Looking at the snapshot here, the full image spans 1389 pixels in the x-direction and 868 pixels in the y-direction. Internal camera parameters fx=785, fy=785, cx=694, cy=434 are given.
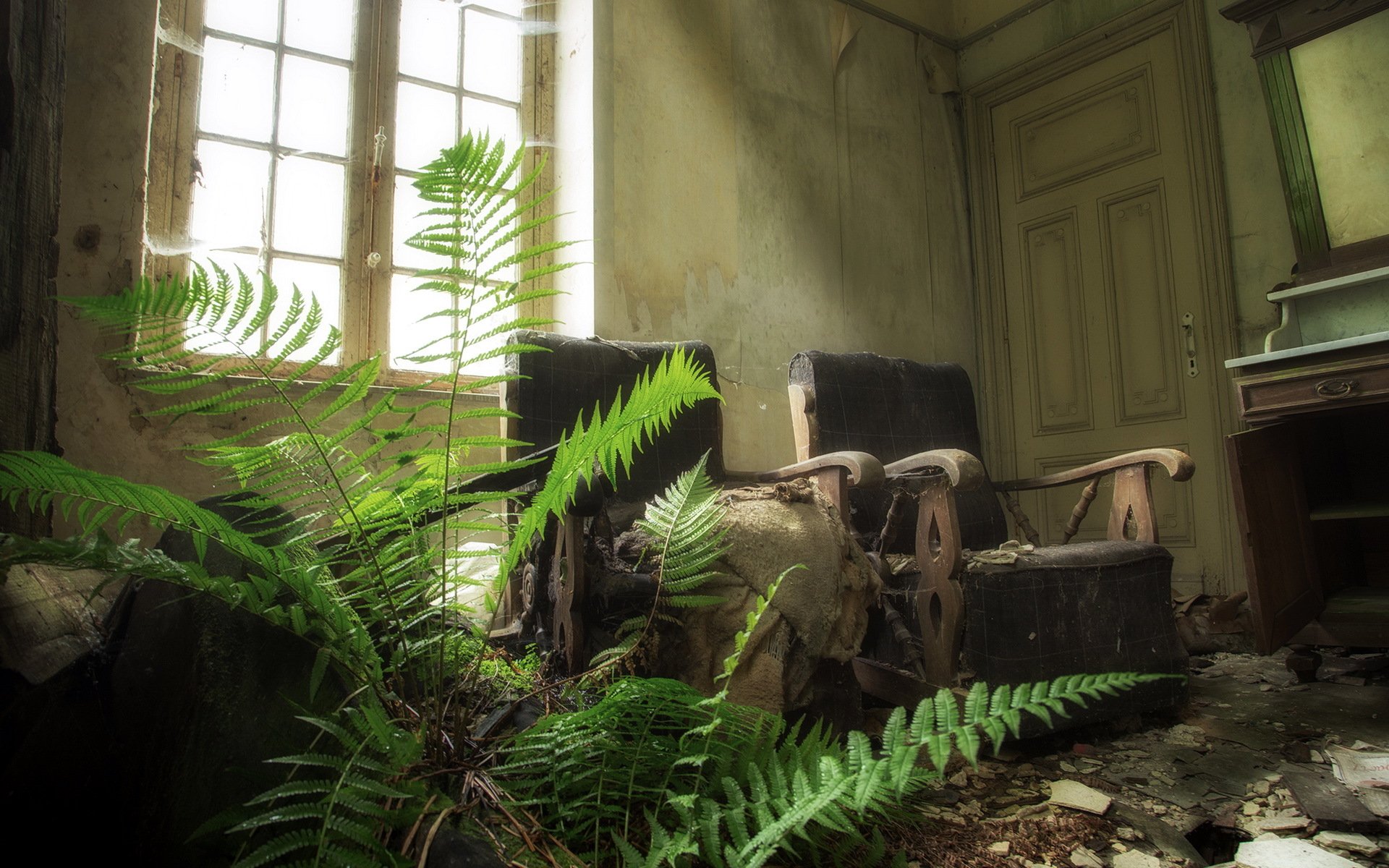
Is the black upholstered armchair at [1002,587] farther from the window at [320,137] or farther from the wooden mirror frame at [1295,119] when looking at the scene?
the window at [320,137]

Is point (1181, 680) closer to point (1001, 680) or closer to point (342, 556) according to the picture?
point (1001, 680)

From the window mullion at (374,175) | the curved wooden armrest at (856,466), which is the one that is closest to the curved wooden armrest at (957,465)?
the curved wooden armrest at (856,466)

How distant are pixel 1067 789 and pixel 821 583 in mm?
714

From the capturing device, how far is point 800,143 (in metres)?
3.71

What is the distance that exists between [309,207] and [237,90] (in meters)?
0.43

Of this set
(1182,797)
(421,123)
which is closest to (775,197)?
(421,123)

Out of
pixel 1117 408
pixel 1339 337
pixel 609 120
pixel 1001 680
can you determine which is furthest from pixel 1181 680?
pixel 609 120

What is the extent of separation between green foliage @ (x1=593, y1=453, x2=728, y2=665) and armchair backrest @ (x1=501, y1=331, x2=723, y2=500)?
2.42 feet

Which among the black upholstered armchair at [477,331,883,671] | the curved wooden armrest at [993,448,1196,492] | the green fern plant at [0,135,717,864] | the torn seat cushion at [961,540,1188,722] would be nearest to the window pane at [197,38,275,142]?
the black upholstered armchair at [477,331,883,671]

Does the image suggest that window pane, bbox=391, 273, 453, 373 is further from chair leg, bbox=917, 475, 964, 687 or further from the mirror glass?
the mirror glass

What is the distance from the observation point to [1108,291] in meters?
3.76

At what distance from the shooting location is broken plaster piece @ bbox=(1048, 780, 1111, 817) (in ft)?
5.14

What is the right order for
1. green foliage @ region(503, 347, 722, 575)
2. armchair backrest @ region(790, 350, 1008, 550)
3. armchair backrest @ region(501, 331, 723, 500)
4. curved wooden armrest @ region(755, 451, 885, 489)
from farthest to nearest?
armchair backrest @ region(790, 350, 1008, 550) → armchair backrest @ region(501, 331, 723, 500) → curved wooden armrest @ region(755, 451, 885, 489) → green foliage @ region(503, 347, 722, 575)

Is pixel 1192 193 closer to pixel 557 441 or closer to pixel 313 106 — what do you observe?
pixel 557 441
